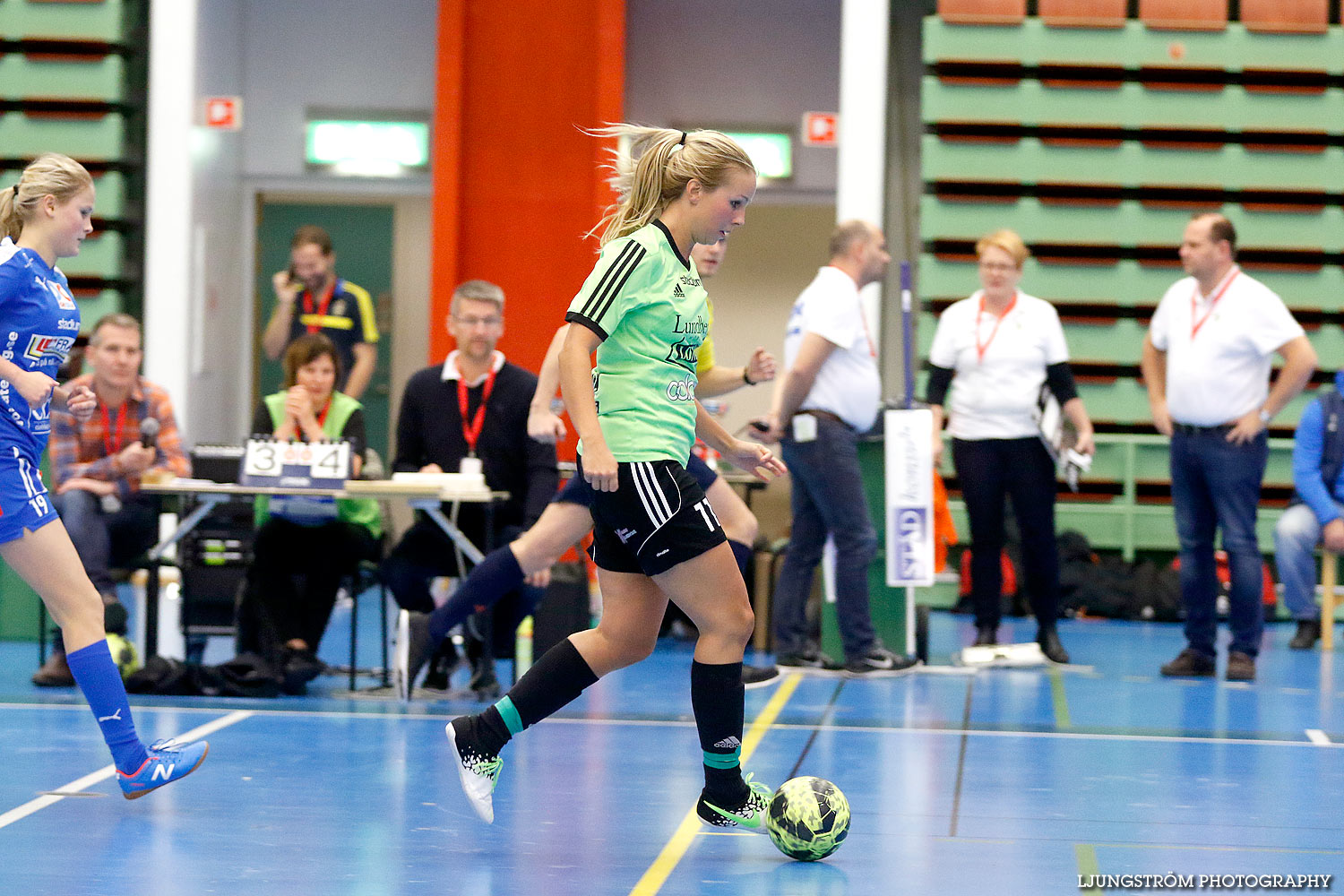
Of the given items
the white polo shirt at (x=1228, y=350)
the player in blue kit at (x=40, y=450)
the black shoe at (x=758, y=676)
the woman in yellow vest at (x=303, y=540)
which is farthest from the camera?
the white polo shirt at (x=1228, y=350)

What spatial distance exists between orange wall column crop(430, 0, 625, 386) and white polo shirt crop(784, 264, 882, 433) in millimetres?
4347

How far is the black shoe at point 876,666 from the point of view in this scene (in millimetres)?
6564

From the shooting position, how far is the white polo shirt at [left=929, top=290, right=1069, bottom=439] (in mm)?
6797

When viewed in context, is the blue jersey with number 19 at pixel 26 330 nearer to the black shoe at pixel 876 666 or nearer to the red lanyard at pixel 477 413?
the red lanyard at pixel 477 413

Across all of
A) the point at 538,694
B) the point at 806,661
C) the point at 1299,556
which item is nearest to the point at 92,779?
the point at 538,694

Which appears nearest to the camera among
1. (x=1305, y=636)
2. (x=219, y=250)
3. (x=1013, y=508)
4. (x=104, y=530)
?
(x=104, y=530)

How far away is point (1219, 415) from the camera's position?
6.52 meters

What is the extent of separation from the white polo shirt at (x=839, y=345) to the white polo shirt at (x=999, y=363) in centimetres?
57

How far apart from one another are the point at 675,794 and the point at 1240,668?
339 cm

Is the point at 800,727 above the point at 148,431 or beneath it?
beneath

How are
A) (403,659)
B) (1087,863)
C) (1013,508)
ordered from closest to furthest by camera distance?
(1087,863)
(403,659)
(1013,508)

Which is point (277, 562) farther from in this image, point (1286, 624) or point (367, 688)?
point (1286, 624)

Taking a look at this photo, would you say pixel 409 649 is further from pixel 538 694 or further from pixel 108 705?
pixel 538 694

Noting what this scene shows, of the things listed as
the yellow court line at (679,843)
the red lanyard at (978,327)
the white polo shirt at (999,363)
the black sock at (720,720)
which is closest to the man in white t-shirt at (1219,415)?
the white polo shirt at (999,363)
